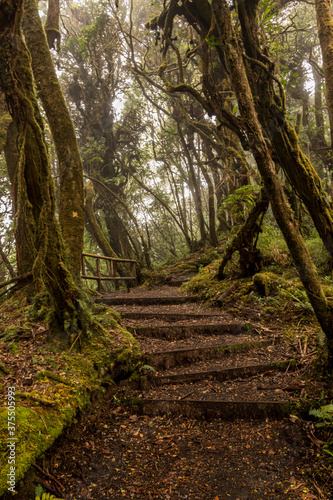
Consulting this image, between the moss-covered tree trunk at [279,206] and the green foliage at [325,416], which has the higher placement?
the moss-covered tree trunk at [279,206]

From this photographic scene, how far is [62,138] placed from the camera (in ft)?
15.4

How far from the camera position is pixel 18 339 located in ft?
10.8

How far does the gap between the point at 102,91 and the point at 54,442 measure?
15.1 meters

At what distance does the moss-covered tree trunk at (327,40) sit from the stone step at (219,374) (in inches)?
170

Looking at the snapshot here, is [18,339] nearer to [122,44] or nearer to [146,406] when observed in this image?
[146,406]

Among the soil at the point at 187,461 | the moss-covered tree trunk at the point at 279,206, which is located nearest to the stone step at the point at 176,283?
the soil at the point at 187,461

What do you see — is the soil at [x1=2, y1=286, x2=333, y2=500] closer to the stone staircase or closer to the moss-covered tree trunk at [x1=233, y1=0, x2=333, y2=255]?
the stone staircase

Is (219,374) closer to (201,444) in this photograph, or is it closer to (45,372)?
(201,444)

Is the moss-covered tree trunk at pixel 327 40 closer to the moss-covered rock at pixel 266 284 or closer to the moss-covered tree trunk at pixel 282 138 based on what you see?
the moss-covered tree trunk at pixel 282 138

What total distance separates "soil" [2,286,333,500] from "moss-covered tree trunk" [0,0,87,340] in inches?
39.0

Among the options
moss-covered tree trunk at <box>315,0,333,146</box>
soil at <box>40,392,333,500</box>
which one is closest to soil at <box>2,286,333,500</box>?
soil at <box>40,392,333,500</box>

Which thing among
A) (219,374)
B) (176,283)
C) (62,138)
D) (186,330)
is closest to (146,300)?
(186,330)

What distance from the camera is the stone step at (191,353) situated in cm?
378

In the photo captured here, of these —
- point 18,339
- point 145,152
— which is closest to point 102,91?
point 145,152
